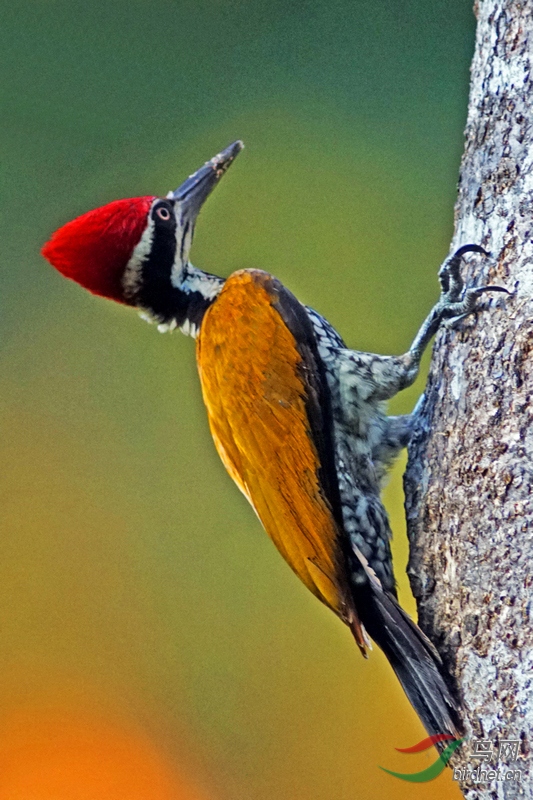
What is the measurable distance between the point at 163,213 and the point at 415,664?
104cm

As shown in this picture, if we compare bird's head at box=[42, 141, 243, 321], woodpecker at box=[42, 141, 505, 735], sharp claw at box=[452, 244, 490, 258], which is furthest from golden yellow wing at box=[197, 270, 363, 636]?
sharp claw at box=[452, 244, 490, 258]

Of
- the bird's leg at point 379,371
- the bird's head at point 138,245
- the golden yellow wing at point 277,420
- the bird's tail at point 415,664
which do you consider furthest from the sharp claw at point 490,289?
the bird's head at point 138,245

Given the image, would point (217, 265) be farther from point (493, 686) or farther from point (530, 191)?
point (493, 686)

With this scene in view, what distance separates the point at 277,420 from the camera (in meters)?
1.55

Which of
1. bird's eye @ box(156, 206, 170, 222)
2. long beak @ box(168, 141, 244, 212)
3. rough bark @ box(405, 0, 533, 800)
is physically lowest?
rough bark @ box(405, 0, 533, 800)

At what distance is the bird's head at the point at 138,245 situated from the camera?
1.60 metres

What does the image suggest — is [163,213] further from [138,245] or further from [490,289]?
[490,289]

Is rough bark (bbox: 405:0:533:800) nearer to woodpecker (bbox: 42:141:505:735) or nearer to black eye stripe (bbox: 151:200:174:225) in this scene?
woodpecker (bbox: 42:141:505:735)

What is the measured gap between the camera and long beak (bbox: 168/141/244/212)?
173 centimetres

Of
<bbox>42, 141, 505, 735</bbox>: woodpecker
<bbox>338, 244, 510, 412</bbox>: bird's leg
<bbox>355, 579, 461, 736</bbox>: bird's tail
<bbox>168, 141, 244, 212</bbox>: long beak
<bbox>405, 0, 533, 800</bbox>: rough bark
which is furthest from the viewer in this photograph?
<bbox>168, 141, 244, 212</bbox>: long beak

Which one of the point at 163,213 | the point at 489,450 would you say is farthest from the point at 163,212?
the point at 489,450

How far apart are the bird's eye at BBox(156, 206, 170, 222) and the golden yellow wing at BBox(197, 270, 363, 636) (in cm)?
20

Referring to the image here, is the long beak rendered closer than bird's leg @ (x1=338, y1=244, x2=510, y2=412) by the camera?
No

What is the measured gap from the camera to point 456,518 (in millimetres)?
1325
